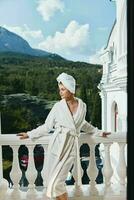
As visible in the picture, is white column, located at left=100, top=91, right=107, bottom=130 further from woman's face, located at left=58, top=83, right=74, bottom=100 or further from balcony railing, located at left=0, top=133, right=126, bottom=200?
woman's face, located at left=58, top=83, right=74, bottom=100

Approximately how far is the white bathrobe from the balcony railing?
10 centimetres

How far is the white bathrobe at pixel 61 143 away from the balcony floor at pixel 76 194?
0.72 feet

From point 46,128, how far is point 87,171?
466 millimetres

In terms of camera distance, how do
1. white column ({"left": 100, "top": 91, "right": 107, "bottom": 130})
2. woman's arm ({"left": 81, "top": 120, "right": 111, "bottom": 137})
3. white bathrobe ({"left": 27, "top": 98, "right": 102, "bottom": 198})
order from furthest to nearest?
1. white column ({"left": 100, "top": 91, "right": 107, "bottom": 130})
2. woman's arm ({"left": 81, "top": 120, "right": 111, "bottom": 137})
3. white bathrobe ({"left": 27, "top": 98, "right": 102, "bottom": 198})

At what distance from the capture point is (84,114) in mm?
2174

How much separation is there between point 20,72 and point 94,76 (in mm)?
546

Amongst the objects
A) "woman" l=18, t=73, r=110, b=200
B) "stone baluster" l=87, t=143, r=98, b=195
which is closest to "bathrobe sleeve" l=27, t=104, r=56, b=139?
"woman" l=18, t=73, r=110, b=200

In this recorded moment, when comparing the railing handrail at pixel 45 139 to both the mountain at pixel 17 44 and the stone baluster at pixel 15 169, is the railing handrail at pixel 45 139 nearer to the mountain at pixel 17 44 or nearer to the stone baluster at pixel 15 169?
the stone baluster at pixel 15 169

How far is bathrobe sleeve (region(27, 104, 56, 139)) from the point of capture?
7.13 ft

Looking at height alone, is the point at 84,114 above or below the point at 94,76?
below

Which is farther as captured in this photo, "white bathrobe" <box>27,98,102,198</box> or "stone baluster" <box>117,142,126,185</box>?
"stone baluster" <box>117,142,126,185</box>
